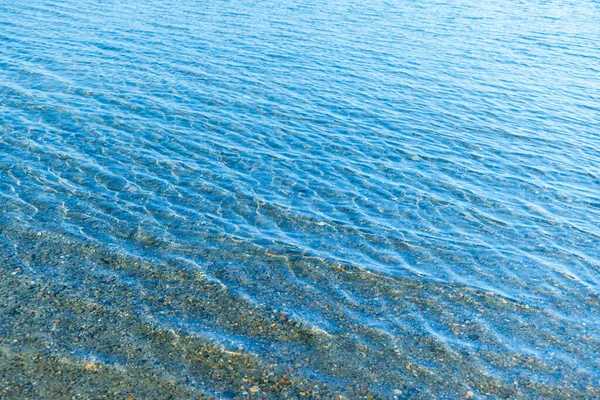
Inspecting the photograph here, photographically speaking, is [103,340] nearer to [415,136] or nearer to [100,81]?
[415,136]

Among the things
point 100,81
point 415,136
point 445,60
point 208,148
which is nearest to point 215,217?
point 208,148

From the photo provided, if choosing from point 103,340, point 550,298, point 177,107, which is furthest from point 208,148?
point 550,298

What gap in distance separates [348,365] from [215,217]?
23.5 ft

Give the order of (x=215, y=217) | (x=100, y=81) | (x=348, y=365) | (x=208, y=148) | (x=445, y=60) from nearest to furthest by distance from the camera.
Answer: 1. (x=348, y=365)
2. (x=215, y=217)
3. (x=208, y=148)
4. (x=100, y=81)
5. (x=445, y=60)

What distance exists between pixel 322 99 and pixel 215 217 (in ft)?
41.1

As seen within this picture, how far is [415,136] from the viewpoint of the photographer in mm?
25688

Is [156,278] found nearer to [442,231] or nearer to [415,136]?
[442,231]

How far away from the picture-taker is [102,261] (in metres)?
15.4

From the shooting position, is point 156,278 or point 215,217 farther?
point 215,217

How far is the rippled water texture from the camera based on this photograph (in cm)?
1244

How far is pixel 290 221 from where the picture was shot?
18312mm

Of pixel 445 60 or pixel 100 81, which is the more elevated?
pixel 445 60

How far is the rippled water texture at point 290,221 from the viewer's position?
12438 mm

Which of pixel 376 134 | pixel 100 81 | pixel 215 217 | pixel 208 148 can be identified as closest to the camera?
pixel 215 217
